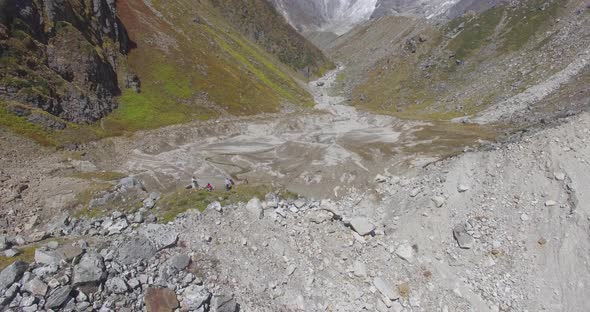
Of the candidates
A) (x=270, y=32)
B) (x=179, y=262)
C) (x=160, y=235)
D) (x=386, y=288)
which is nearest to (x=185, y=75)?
(x=160, y=235)

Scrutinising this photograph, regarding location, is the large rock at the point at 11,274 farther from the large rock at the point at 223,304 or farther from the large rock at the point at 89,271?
the large rock at the point at 223,304

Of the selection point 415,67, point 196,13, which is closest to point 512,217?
point 415,67

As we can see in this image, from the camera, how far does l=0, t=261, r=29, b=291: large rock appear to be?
15.1 metres

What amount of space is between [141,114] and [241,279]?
52.9 metres

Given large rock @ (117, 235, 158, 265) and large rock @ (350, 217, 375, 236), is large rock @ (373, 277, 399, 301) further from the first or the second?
large rock @ (117, 235, 158, 265)

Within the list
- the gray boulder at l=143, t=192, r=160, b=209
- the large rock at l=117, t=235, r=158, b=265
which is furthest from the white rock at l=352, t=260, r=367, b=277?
the gray boulder at l=143, t=192, r=160, b=209

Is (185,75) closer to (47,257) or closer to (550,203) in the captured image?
(47,257)

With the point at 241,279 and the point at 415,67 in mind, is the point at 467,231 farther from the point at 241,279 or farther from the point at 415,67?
the point at 415,67

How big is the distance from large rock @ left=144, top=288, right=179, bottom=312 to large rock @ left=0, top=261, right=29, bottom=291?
6.01 meters

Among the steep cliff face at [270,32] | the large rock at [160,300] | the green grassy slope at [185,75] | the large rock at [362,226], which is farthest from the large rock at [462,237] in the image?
the steep cliff face at [270,32]

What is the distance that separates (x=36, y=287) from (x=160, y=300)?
556 cm

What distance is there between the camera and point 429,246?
905 inches

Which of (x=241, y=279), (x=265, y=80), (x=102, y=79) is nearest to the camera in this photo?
(x=241, y=279)

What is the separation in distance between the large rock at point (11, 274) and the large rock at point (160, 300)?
6009 millimetres
